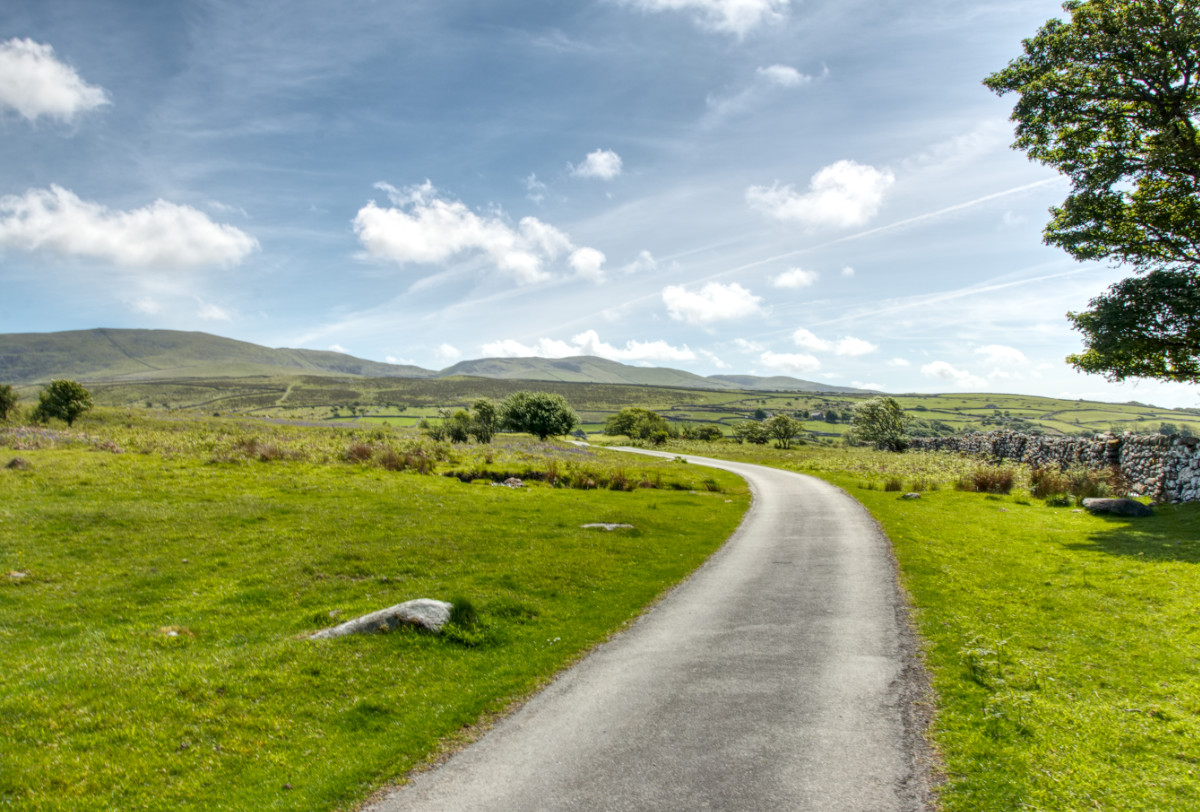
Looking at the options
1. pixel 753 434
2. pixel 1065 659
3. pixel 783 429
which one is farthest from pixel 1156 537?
pixel 753 434

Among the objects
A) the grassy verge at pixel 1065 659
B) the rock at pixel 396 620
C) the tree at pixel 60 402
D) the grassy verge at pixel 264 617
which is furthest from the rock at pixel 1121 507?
the tree at pixel 60 402

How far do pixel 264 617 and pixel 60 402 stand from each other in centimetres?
6481

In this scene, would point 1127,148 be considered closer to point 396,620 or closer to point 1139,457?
point 1139,457

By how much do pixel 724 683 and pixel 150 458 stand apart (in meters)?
36.6

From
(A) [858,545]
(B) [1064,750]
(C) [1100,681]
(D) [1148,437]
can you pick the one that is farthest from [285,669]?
(D) [1148,437]

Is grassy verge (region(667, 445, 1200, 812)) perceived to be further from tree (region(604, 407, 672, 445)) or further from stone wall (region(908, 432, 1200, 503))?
tree (region(604, 407, 672, 445))

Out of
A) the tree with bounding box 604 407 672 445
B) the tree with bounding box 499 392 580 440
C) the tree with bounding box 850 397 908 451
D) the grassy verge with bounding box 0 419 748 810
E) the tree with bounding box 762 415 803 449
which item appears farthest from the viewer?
the tree with bounding box 604 407 672 445

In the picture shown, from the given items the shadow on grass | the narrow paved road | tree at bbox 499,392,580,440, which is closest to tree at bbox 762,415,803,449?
tree at bbox 499,392,580,440

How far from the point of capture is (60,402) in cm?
5669

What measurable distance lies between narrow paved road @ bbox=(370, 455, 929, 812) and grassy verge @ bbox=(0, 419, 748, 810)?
3.50 feet

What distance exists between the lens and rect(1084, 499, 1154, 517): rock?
23016 millimetres

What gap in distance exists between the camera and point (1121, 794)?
257 inches

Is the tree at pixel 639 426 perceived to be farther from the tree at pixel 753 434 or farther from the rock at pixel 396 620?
the rock at pixel 396 620

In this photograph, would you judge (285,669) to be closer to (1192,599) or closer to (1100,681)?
(1100,681)
